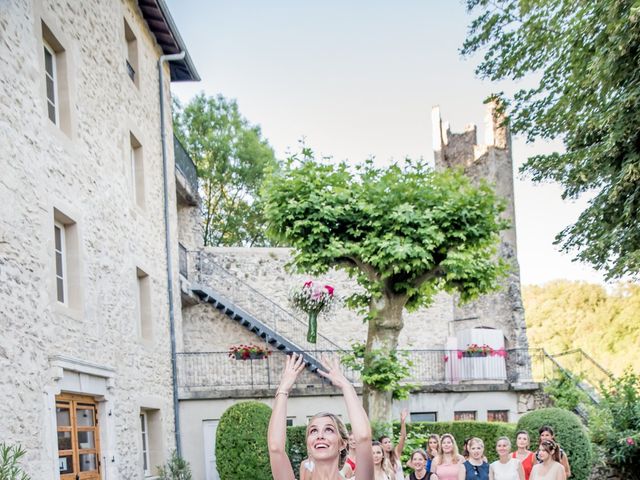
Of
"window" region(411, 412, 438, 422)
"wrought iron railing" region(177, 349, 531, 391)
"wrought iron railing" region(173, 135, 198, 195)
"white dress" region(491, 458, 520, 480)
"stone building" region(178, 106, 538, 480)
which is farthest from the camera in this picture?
"window" region(411, 412, 438, 422)

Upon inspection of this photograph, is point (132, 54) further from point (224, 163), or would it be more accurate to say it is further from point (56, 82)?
point (224, 163)

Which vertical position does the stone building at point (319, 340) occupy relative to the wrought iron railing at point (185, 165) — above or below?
below

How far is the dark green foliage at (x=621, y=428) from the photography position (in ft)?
43.9

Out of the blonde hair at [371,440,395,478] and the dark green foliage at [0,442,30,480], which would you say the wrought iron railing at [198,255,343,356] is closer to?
the blonde hair at [371,440,395,478]

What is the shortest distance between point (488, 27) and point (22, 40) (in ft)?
28.7

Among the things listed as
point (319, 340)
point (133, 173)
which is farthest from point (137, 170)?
point (319, 340)

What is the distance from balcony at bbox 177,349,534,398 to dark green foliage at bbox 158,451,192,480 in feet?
10.4

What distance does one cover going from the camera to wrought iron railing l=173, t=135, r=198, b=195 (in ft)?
61.7

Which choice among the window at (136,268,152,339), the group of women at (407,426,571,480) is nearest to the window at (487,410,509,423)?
the window at (136,268,152,339)

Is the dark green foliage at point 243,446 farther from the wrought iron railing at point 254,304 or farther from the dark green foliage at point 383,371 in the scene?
the wrought iron railing at point 254,304

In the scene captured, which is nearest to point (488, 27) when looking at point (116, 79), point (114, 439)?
point (116, 79)

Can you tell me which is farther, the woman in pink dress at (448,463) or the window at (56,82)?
the window at (56,82)

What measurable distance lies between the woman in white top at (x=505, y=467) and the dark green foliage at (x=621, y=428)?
20.5ft

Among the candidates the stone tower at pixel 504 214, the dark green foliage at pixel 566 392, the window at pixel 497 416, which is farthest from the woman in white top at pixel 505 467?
the stone tower at pixel 504 214
